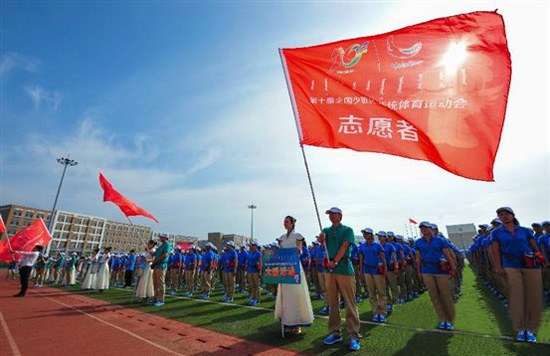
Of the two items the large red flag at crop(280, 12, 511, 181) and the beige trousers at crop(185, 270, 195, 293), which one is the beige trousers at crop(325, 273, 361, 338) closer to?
the large red flag at crop(280, 12, 511, 181)

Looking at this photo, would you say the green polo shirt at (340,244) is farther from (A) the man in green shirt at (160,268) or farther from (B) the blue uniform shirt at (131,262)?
(B) the blue uniform shirt at (131,262)

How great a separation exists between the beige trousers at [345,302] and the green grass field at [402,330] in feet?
1.03

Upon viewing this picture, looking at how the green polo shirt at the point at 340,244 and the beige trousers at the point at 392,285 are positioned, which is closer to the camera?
the green polo shirt at the point at 340,244

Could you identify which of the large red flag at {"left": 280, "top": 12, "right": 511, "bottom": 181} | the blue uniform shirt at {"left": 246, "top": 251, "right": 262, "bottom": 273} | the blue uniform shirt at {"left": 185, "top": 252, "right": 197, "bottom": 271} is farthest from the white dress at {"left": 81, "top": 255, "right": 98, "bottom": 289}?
the large red flag at {"left": 280, "top": 12, "right": 511, "bottom": 181}

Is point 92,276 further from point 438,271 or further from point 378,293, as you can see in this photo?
point 438,271

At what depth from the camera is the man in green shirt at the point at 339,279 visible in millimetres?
4891

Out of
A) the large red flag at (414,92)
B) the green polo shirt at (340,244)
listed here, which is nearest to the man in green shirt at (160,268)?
the green polo shirt at (340,244)

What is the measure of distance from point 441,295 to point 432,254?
35.7 inches

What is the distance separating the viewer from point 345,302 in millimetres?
4953

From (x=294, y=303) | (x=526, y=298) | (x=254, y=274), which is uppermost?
(x=254, y=274)

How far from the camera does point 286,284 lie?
5.84 meters

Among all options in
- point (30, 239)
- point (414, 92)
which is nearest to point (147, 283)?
point (30, 239)

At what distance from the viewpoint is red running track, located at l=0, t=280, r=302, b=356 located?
4.94m

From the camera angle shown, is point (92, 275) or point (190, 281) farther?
point (92, 275)
